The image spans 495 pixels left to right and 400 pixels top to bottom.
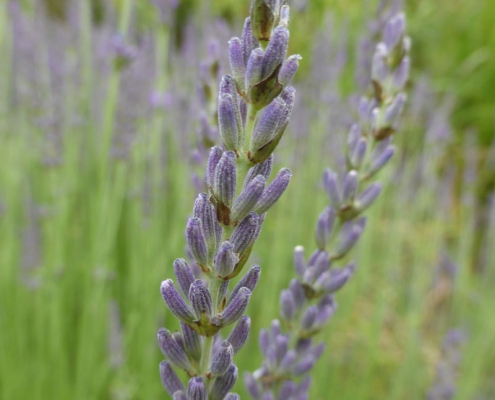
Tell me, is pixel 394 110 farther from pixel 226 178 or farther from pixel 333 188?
pixel 226 178

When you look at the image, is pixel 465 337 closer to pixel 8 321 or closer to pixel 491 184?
pixel 8 321

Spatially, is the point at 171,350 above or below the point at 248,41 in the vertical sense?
below

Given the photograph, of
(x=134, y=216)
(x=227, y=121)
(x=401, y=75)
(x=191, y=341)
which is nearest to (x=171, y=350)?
(x=191, y=341)

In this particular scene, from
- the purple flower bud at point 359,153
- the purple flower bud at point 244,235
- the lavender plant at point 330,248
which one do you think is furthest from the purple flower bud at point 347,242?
the purple flower bud at point 244,235

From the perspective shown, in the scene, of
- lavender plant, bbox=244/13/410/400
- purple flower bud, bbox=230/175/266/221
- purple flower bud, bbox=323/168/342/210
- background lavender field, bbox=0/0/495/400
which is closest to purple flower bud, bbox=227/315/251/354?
purple flower bud, bbox=230/175/266/221

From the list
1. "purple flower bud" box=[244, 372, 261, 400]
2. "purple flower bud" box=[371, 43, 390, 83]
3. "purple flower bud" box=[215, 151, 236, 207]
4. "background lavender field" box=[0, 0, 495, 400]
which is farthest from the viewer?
"background lavender field" box=[0, 0, 495, 400]

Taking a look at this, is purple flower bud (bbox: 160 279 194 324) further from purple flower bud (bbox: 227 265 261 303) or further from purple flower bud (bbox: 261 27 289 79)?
purple flower bud (bbox: 261 27 289 79)

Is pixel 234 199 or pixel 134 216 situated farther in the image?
pixel 134 216

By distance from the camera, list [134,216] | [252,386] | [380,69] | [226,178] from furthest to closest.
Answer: [134,216], [380,69], [252,386], [226,178]
